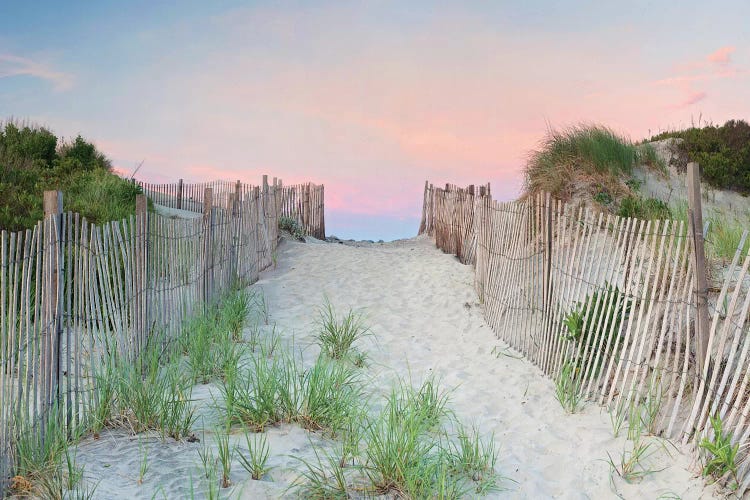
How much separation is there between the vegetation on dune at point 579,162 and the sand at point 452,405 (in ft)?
6.24

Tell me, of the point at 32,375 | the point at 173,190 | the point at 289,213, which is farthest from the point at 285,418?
the point at 173,190

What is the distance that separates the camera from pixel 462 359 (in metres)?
6.48

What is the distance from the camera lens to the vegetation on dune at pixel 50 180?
10.1m

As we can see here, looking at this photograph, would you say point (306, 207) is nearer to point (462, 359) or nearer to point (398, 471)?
point (462, 359)

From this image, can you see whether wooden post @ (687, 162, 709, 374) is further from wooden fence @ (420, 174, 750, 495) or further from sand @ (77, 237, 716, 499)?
sand @ (77, 237, 716, 499)

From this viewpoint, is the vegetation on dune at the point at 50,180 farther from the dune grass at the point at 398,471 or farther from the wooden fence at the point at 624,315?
the dune grass at the point at 398,471

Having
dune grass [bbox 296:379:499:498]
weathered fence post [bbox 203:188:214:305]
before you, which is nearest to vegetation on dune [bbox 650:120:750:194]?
weathered fence post [bbox 203:188:214:305]

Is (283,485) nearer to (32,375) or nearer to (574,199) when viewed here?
(32,375)

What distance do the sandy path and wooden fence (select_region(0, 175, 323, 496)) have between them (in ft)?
4.07

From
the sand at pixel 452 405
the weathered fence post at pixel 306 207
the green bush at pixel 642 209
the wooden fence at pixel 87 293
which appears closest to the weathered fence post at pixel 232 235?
the wooden fence at pixel 87 293

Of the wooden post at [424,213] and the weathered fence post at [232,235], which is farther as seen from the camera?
the wooden post at [424,213]

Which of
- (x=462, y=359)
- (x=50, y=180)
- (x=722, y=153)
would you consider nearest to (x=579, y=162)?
(x=722, y=153)

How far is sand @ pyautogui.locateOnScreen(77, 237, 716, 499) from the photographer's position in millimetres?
3674

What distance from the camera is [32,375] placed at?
3.77 metres
